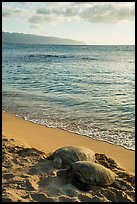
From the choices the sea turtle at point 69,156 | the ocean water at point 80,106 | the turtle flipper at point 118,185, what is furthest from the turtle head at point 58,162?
the ocean water at point 80,106

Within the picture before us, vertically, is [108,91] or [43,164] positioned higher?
[108,91]

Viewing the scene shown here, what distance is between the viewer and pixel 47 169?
554 cm

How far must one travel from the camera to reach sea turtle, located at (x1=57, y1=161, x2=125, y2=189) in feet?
16.5

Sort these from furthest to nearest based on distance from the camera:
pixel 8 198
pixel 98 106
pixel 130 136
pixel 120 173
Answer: pixel 98 106
pixel 130 136
pixel 120 173
pixel 8 198

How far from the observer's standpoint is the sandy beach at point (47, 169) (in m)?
4.62

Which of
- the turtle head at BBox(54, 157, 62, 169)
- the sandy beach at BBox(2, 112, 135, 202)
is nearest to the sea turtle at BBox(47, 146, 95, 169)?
the turtle head at BBox(54, 157, 62, 169)

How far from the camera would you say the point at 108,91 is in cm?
1480

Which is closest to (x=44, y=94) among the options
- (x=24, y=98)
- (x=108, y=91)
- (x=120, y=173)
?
(x=24, y=98)

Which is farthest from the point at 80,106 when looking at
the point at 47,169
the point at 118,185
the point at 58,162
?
the point at 118,185

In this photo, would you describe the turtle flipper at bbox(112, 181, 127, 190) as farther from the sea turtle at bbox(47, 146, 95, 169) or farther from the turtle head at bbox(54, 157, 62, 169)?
the turtle head at bbox(54, 157, 62, 169)

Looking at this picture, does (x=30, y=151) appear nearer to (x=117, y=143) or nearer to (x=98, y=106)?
(x=117, y=143)

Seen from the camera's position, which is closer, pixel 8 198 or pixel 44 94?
pixel 8 198

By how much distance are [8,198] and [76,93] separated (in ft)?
32.8

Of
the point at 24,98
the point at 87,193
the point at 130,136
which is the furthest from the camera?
the point at 24,98
